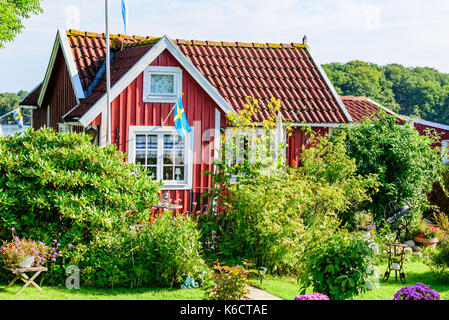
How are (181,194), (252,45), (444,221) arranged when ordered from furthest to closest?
(252,45) < (181,194) < (444,221)

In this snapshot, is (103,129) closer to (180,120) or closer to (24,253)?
(180,120)

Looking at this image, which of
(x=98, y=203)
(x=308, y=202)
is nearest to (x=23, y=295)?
(x=98, y=203)

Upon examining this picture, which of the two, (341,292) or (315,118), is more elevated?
(315,118)

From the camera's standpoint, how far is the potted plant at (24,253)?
30.4 ft

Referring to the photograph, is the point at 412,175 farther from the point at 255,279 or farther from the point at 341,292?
the point at 341,292

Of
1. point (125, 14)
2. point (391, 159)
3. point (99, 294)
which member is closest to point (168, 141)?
point (125, 14)

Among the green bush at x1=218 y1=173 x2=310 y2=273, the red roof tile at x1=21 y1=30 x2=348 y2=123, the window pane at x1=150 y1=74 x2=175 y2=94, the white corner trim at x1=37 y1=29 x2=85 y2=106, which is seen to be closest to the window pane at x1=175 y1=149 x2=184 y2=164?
the window pane at x1=150 y1=74 x2=175 y2=94

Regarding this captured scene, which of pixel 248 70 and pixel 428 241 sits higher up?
pixel 248 70

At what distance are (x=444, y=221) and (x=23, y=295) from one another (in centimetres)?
1024

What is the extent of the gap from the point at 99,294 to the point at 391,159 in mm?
9967

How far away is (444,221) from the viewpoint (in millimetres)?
14461

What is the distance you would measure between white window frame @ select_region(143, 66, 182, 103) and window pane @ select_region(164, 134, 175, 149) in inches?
37.2

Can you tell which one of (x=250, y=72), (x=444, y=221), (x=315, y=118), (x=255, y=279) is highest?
(x=250, y=72)

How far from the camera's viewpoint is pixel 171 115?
15.5 metres
